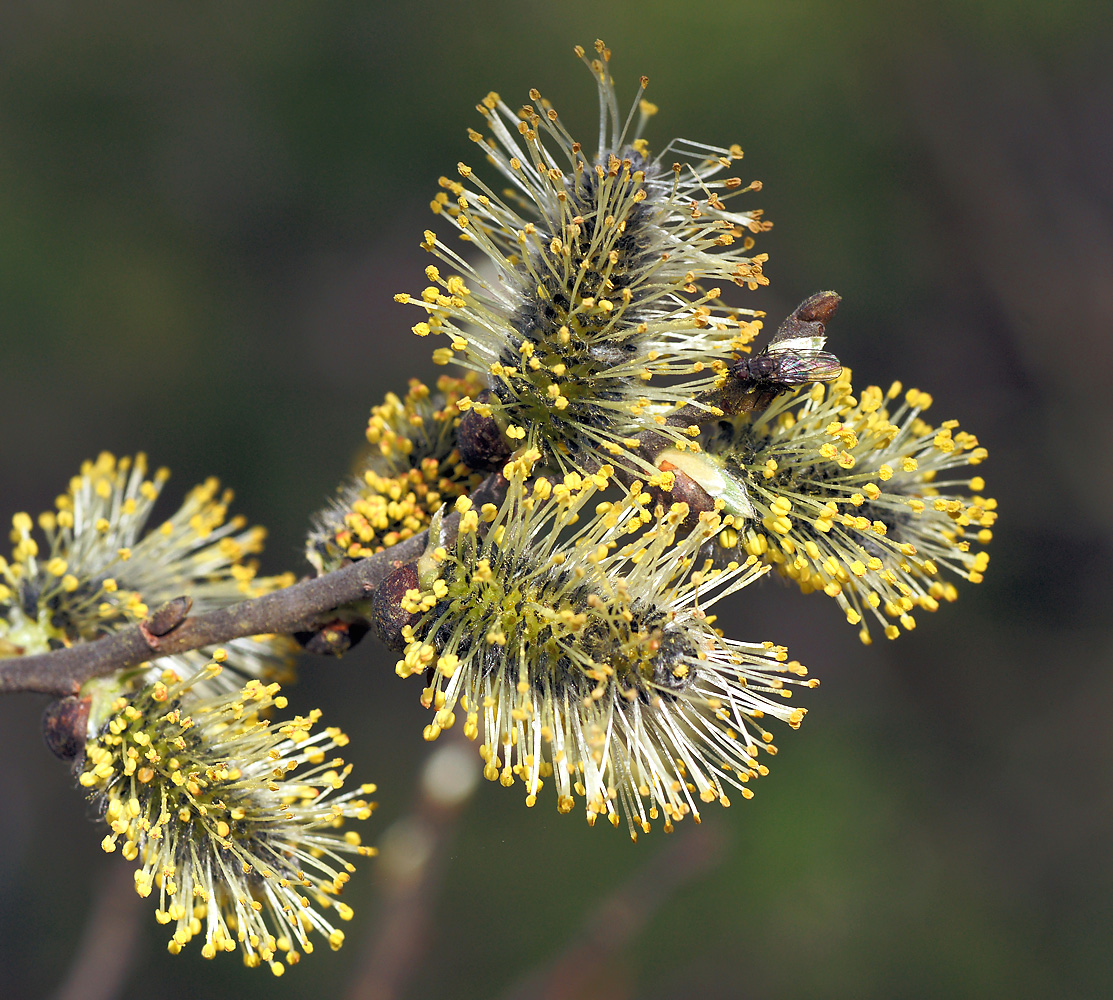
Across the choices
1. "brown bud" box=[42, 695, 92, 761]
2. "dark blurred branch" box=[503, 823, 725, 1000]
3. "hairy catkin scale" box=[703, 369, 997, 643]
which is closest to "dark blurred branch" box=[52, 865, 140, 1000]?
"brown bud" box=[42, 695, 92, 761]

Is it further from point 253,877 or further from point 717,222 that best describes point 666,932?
point 717,222

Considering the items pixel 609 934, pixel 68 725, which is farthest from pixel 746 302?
pixel 68 725

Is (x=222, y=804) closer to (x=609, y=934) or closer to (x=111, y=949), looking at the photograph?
(x=111, y=949)

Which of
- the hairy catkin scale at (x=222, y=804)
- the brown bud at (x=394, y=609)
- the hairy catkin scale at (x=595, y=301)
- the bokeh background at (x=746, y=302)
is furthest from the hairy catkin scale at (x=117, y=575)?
the bokeh background at (x=746, y=302)

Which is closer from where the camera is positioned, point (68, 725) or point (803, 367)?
point (803, 367)

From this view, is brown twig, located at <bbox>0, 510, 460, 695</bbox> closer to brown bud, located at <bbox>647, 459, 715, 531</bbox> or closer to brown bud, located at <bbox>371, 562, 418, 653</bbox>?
brown bud, located at <bbox>371, 562, 418, 653</bbox>

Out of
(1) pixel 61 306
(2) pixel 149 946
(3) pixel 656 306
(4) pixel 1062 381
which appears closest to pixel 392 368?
(1) pixel 61 306
